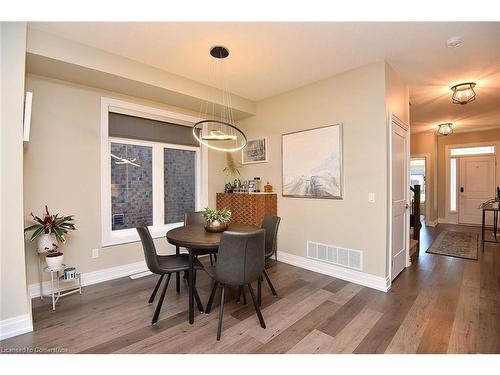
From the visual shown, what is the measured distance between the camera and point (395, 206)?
10.2 ft

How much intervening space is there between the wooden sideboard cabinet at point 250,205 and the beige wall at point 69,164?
178cm

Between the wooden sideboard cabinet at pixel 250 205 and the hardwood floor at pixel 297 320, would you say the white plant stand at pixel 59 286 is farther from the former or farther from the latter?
the wooden sideboard cabinet at pixel 250 205

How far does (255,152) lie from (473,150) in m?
6.49

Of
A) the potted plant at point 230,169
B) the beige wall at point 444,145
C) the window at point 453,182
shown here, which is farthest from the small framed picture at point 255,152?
the window at point 453,182

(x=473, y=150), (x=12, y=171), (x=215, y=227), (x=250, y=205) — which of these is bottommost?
(x=215, y=227)

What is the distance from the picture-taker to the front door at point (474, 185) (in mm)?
6316

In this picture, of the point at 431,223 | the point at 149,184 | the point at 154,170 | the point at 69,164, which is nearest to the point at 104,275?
the point at 149,184

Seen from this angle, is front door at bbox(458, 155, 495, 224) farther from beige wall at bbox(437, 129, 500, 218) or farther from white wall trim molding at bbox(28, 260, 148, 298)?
white wall trim molding at bbox(28, 260, 148, 298)

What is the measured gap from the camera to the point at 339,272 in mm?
3219

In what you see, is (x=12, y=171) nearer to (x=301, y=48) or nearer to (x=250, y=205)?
(x=250, y=205)

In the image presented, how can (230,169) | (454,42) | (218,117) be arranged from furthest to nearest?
1. (230,169)
2. (218,117)
3. (454,42)

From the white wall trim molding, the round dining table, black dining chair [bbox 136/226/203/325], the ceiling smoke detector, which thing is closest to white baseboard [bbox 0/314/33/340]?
the white wall trim molding

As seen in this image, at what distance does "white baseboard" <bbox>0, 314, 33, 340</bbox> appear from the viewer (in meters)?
1.92

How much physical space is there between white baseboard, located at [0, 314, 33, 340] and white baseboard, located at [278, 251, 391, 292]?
10.1 feet
